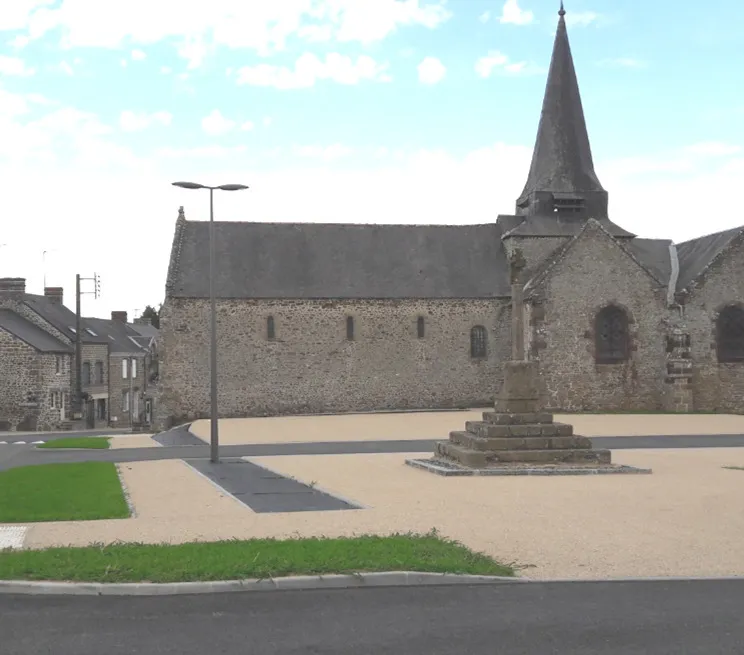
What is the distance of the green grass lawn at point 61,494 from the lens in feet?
33.4

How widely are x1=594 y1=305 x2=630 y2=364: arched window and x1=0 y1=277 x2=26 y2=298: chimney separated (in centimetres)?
2614

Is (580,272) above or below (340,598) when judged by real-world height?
above

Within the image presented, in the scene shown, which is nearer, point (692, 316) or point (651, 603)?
point (651, 603)

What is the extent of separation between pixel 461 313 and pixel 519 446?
17.9 metres

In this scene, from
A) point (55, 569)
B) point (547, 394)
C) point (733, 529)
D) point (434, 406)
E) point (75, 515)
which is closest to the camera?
point (55, 569)

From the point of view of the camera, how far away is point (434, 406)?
32781 mm

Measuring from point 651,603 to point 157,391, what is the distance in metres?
26.8

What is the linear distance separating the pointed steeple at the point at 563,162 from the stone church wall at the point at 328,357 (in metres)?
4.50

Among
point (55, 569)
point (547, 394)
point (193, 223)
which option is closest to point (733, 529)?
point (55, 569)

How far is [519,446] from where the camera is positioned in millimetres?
15375

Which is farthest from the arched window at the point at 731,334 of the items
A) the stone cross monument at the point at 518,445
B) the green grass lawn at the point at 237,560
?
the green grass lawn at the point at 237,560

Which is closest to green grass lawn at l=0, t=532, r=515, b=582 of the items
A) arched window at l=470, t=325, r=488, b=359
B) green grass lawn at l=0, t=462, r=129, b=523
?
green grass lawn at l=0, t=462, r=129, b=523

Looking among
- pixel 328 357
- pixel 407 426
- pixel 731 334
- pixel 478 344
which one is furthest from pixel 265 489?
pixel 731 334

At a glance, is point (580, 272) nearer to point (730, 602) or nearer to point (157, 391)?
point (157, 391)
